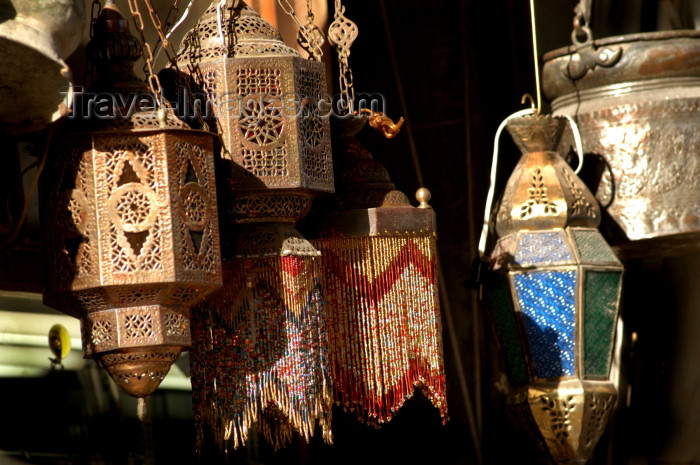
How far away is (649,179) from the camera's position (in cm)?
311

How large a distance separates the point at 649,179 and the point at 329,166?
2.96ft

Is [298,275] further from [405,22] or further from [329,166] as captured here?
[405,22]

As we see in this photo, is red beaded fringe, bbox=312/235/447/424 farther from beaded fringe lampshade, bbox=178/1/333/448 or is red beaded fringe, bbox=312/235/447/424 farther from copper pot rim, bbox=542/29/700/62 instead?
copper pot rim, bbox=542/29/700/62

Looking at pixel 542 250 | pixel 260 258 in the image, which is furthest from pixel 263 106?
pixel 542 250

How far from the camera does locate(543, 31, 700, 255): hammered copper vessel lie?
3.10 m

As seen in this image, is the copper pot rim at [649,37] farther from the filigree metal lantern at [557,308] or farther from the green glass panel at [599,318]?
the green glass panel at [599,318]

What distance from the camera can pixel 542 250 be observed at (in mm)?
2898

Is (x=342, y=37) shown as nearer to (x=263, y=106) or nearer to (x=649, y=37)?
(x=263, y=106)

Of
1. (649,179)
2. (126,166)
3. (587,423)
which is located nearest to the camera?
(126,166)

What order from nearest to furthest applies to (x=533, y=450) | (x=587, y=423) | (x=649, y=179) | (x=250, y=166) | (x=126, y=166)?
(x=126, y=166) → (x=250, y=166) → (x=587, y=423) → (x=649, y=179) → (x=533, y=450)

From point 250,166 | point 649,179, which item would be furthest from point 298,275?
point 649,179

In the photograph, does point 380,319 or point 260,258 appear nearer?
point 260,258

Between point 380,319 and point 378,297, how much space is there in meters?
0.04

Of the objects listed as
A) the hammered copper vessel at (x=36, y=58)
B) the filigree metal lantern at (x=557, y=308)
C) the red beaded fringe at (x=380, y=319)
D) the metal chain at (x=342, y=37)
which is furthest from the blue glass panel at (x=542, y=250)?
the hammered copper vessel at (x=36, y=58)
